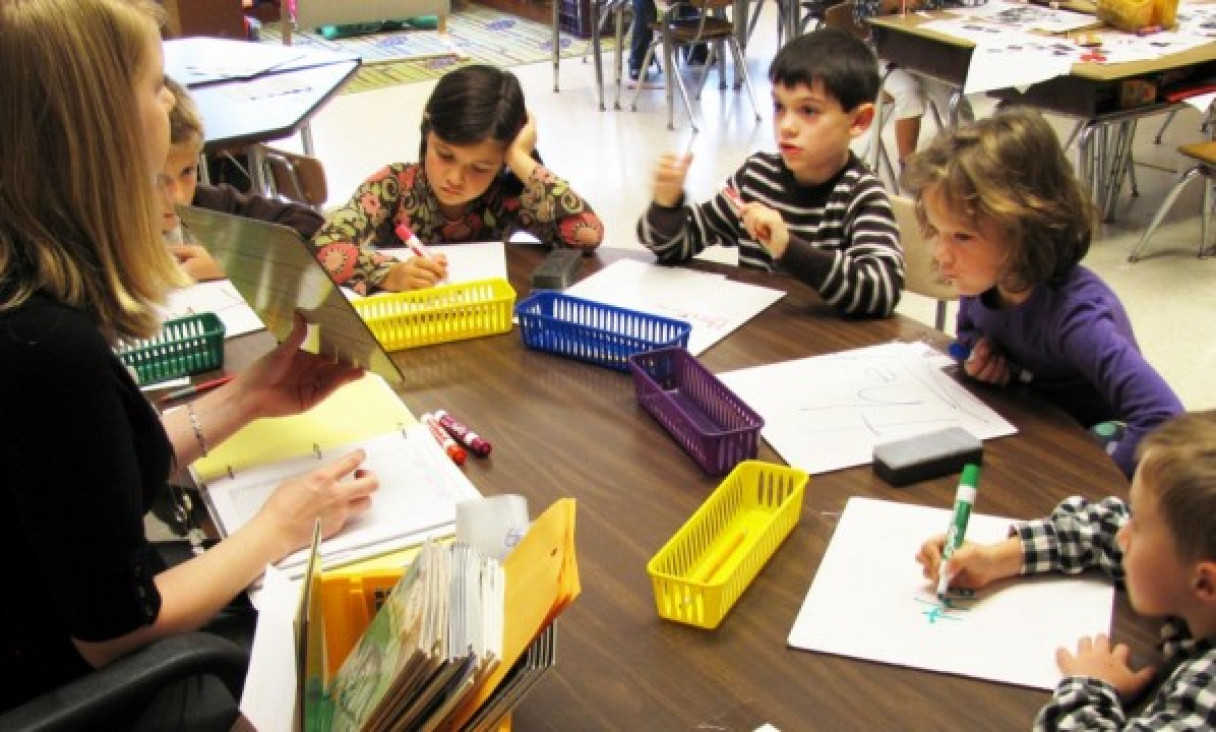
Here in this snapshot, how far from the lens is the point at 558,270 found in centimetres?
197

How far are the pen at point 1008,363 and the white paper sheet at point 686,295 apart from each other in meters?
0.31

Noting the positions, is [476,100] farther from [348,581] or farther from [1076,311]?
[348,581]

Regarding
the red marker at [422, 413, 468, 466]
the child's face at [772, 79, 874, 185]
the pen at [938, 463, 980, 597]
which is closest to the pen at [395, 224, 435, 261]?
the red marker at [422, 413, 468, 466]

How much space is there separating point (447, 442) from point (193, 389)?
0.43 metres

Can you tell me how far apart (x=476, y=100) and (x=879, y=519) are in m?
1.23

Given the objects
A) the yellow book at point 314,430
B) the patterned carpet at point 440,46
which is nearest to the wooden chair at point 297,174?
the yellow book at point 314,430

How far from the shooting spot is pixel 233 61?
374cm

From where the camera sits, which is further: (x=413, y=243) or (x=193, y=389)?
(x=413, y=243)

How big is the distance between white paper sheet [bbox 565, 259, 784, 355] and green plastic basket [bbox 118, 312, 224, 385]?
57 cm

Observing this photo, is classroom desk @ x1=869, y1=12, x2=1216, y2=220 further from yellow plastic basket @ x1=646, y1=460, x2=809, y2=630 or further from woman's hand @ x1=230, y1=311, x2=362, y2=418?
woman's hand @ x1=230, y1=311, x2=362, y2=418

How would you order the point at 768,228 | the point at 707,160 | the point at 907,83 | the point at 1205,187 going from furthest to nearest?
the point at 707,160 < the point at 907,83 < the point at 1205,187 < the point at 768,228

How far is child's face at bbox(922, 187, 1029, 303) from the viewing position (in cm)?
166

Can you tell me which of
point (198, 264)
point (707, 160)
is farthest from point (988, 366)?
point (707, 160)

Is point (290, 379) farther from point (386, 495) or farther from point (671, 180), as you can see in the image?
point (671, 180)
